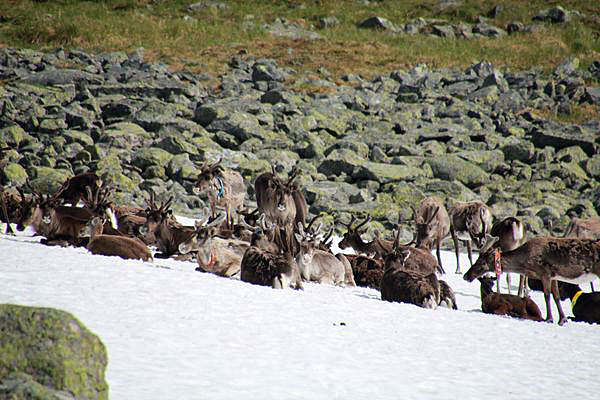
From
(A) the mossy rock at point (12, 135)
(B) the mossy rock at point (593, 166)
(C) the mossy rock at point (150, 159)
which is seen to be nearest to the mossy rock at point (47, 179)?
(C) the mossy rock at point (150, 159)

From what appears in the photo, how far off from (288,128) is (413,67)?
14962 mm

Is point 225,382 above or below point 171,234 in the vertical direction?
above

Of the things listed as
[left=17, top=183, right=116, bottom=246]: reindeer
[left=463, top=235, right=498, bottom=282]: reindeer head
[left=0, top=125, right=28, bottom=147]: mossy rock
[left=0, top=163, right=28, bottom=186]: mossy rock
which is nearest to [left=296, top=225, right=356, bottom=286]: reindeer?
[left=463, top=235, right=498, bottom=282]: reindeer head

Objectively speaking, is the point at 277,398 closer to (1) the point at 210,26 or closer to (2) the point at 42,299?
(2) the point at 42,299

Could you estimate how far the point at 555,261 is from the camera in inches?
422

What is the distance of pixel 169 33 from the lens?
1843 inches

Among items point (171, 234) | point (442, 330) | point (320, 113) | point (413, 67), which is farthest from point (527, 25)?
point (442, 330)

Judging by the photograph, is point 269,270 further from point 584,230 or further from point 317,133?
point 317,133

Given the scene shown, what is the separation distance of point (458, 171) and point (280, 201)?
1430 centimetres

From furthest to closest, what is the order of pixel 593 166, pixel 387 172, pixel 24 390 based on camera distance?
pixel 593 166 < pixel 387 172 < pixel 24 390

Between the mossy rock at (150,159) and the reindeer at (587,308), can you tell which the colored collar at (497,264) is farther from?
the mossy rock at (150,159)

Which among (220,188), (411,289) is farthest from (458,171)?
(411,289)

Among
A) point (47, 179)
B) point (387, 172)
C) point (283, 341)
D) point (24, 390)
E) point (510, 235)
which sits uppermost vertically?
point (24, 390)

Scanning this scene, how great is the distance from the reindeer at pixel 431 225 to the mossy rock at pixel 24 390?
13.9 meters
